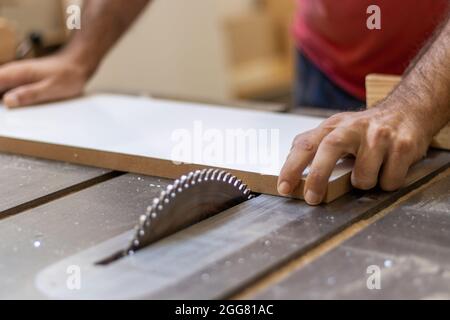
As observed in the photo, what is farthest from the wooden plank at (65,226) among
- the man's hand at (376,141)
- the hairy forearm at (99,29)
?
the hairy forearm at (99,29)

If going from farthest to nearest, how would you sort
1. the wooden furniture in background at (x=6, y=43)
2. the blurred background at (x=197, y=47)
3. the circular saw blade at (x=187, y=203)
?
the blurred background at (x=197, y=47)
the wooden furniture in background at (x=6, y=43)
the circular saw blade at (x=187, y=203)

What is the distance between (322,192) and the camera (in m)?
1.06

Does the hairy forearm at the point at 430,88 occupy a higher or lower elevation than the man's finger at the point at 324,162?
higher

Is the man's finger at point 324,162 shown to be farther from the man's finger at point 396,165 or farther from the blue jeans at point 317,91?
the blue jeans at point 317,91

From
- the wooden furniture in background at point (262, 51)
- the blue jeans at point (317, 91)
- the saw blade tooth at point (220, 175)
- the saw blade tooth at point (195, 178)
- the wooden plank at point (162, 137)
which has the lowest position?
the wooden furniture in background at point (262, 51)

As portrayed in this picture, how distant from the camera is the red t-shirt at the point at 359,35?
5.43ft

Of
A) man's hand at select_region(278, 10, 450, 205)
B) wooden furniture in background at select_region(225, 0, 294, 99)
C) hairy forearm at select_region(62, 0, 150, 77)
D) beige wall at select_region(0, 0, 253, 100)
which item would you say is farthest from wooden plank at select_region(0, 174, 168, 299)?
wooden furniture in background at select_region(225, 0, 294, 99)

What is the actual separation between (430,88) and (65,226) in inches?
23.7

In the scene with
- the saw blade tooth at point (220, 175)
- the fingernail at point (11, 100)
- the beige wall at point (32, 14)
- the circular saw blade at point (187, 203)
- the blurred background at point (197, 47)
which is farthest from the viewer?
the blurred background at point (197, 47)

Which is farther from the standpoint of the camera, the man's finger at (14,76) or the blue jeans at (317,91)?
the blue jeans at (317,91)

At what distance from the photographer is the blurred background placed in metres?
3.08
